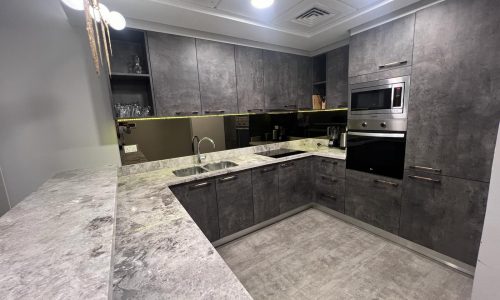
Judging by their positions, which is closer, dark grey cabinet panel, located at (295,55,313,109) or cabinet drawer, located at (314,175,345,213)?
cabinet drawer, located at (314,175,345,213)

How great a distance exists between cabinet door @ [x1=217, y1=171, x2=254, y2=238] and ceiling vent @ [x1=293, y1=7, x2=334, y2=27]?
69.7 inches

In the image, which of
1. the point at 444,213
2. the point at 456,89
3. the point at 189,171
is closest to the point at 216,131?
the point at 189,171

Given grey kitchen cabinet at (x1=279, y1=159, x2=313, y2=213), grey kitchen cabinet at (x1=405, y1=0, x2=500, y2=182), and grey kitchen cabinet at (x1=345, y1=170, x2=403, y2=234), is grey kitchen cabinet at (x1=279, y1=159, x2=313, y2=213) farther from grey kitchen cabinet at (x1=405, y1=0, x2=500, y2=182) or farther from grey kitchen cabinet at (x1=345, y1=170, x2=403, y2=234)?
grey kitchen cabinet at (x1=405, y1=0, x2=500, y2=182)

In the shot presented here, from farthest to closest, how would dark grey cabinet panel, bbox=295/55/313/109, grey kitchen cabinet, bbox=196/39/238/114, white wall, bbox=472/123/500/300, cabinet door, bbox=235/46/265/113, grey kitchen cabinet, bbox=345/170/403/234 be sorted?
dark grey cabinet panel, bbox=295/55/313/109 < cabinet door, bbox=235/46/265/113 < grey kitchen cabinet, bbox=196/39/238/114 < grey kitchen cabinet, bbox=345/170/403/234 < white wall, bbox=472/123/500/300

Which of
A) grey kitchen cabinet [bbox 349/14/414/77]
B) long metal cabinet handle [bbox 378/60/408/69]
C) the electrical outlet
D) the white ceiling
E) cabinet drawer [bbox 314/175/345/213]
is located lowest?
cabinet drawer [bbox 314/175/345/213]

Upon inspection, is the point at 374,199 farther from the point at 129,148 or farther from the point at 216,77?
the point at 129,148

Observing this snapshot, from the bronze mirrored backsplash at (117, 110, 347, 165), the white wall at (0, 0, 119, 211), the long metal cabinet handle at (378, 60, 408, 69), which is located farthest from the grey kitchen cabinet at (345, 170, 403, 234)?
the white wall at (0, 0, 119, 211)

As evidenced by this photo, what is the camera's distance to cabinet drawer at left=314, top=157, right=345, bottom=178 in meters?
2.63

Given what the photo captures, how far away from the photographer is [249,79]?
2668mm

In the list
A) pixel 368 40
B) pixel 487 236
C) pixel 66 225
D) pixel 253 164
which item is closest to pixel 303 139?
pixel 253 164

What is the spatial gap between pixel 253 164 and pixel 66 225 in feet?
Answer: 5.91

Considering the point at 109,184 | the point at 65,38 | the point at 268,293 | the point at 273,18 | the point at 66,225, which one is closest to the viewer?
the point at 66,225

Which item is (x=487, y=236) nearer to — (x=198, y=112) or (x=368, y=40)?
(x=368, y=40)

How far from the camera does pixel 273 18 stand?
2.13m
